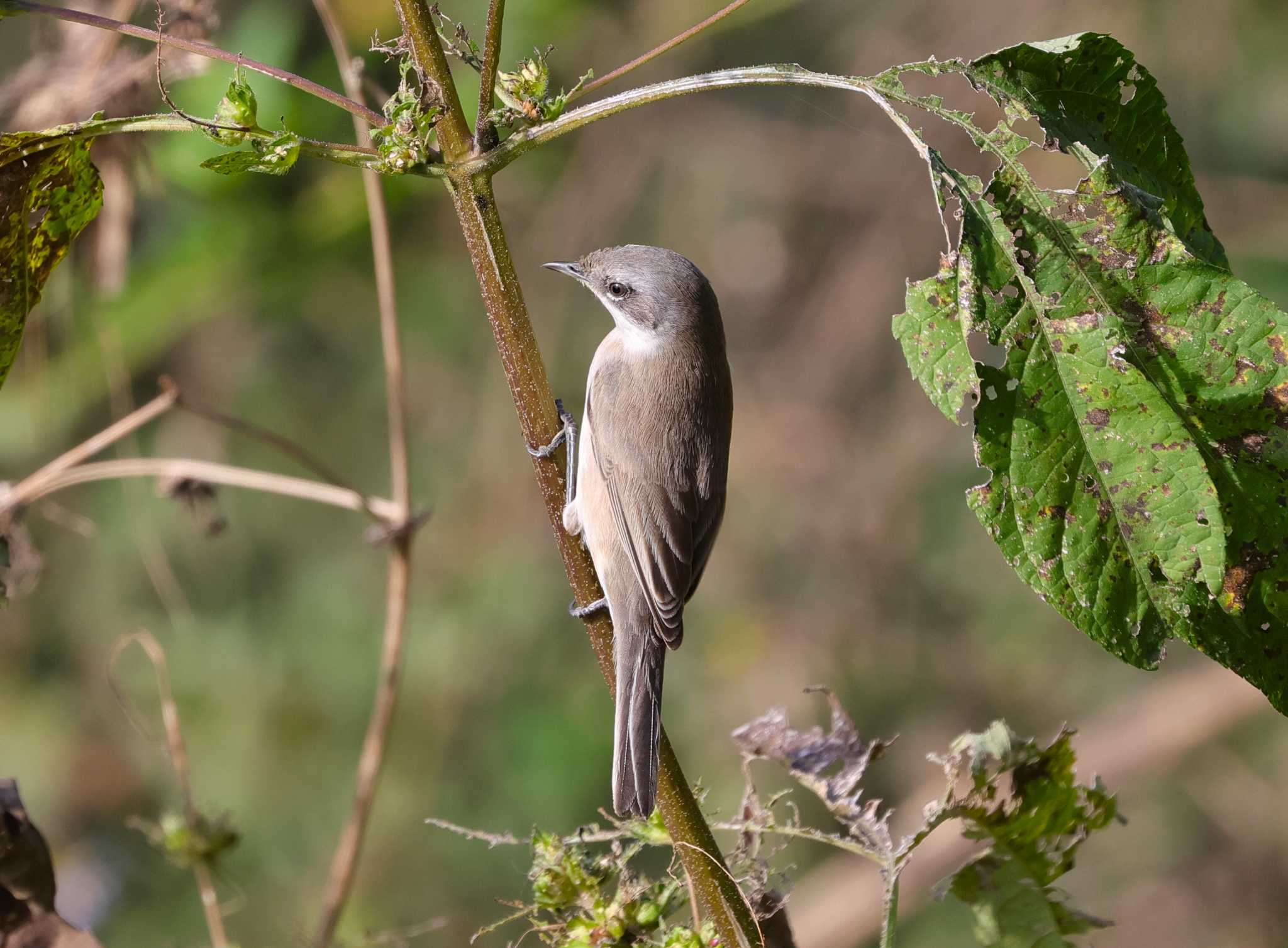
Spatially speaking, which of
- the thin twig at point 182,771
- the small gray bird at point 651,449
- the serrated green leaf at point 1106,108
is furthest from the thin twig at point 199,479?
the serrated green leaf at point 1106,108

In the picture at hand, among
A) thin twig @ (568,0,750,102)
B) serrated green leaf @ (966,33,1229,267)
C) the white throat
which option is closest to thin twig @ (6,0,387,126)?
thin twig @ (568,0,750,102)

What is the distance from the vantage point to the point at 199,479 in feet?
10.6

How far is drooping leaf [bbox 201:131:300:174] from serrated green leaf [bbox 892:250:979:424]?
97 centimetres

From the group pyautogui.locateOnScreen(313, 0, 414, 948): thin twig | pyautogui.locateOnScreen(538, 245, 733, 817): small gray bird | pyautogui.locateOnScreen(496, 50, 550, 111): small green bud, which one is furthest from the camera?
pyautogui.locateOnScreen(538, 245, 733, 817): small gray bird

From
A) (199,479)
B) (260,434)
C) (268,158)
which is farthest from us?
(199,479)

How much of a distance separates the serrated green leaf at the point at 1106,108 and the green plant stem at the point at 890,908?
1.15m

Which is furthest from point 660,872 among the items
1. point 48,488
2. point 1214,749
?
point 48,488

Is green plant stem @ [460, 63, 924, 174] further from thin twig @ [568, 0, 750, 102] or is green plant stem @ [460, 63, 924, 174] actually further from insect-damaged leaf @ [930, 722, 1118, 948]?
insect-damaged leaf @ [930, 722, 1118, 948]

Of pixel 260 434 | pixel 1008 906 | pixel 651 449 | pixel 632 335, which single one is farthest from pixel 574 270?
pixel 1008 906

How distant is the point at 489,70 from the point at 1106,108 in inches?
41.9

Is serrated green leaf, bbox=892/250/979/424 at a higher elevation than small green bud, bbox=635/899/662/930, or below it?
higher

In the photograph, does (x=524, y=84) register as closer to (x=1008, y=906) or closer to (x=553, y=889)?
(x=553, y=889)

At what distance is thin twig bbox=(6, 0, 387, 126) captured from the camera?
70.0 inches

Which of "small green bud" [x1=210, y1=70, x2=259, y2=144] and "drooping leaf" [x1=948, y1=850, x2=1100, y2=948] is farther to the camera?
"drooping leaf" [x1=948, y1=850, x2=1100, y2=948]
